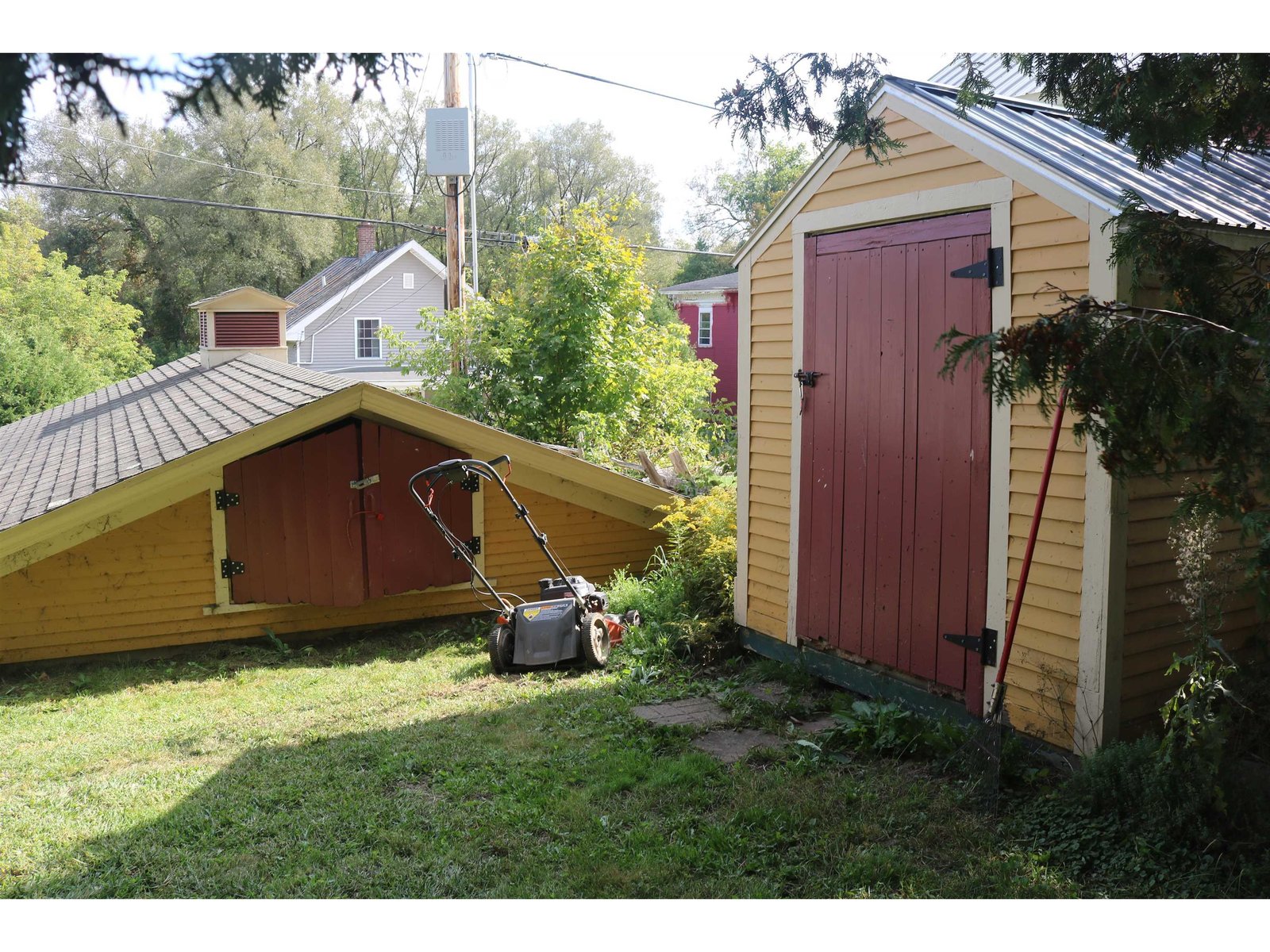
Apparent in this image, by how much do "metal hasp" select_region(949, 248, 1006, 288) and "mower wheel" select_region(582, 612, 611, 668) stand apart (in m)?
3.21

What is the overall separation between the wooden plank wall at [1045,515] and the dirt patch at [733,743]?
118 centimetres

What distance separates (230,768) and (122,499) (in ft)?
8.44

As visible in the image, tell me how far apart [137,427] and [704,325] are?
808 inches

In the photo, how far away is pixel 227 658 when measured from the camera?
722 cm

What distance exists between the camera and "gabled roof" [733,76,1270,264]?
416 centimetres

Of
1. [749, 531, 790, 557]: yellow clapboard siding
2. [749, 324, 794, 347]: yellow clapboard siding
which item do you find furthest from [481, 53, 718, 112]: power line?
[749, 531, 790, 557]: yellow clapboard siding

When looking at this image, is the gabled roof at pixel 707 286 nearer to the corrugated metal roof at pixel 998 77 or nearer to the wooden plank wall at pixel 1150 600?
the corrugated metal roof at pixel 998 77

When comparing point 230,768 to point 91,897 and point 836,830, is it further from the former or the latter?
point 836,830

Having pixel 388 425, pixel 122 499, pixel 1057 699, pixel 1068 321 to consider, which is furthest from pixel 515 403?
pixel 1068 321

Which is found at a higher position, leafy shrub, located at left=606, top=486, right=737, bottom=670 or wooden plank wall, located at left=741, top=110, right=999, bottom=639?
wooden plank wall, located at left=741, top=110, right=999, bottom=639

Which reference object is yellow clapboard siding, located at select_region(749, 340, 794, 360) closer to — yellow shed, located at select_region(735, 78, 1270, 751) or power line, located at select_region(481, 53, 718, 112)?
yellow shed, located at select_region(735, 78, 1270, 751)

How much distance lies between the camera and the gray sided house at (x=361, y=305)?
76.9 ft

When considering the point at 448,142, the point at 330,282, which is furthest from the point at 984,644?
the point at 330,282

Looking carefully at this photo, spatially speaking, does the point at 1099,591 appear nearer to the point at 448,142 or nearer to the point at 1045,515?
the point at 1045,515
